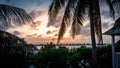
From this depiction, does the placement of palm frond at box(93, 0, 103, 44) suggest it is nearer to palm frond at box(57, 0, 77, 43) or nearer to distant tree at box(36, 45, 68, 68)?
palm frond at box(57, 0, 77, 43)

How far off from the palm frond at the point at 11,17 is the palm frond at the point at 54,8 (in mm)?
6603

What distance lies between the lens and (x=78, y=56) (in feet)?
67.7

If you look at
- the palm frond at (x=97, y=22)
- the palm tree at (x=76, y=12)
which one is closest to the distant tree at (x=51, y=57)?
the palm tree at (x=76, y=12)

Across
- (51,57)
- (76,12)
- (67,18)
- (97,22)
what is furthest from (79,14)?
(51,57)

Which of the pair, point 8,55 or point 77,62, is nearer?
point 8,55

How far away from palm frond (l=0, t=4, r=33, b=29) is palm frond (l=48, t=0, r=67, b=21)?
21.7 ft

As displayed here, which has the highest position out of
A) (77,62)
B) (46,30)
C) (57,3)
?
(57,3)

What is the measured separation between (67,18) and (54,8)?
120cm

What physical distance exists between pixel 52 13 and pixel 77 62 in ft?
13.7

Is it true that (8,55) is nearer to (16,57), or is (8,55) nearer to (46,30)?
(16,57)

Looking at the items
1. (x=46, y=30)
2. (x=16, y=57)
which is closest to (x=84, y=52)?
(x=46, y=30)

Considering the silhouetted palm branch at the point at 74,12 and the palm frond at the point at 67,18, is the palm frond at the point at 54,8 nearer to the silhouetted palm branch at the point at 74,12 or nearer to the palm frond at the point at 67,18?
the silhouetted palm branch at the point at 74,12

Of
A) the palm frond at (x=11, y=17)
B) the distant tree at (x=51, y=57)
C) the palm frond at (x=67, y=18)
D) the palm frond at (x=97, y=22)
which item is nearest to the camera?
the palm frond at (x=11, y=17)

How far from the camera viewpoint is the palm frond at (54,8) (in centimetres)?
1827
